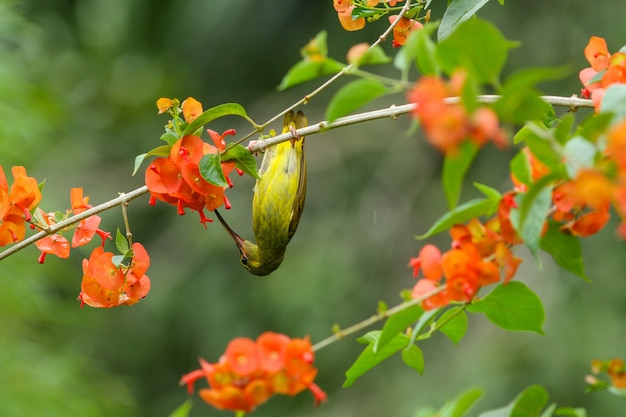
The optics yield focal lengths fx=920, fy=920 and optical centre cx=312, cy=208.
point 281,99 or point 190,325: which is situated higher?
point 281,99

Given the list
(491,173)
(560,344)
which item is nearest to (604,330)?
(560,344)

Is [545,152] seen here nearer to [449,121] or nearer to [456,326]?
[449,121]

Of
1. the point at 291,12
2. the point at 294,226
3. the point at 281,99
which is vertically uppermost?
the point at 291,12

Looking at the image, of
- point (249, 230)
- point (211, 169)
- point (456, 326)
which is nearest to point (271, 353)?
point (456, 326)

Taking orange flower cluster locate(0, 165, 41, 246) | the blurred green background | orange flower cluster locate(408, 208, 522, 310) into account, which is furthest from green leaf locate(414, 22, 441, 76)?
the blurred green background

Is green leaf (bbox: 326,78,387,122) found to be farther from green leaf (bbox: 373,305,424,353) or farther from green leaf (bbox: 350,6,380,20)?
green leaf (bbox: 350,6,380,20)

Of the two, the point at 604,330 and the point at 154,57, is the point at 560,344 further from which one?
the point at 154,57
